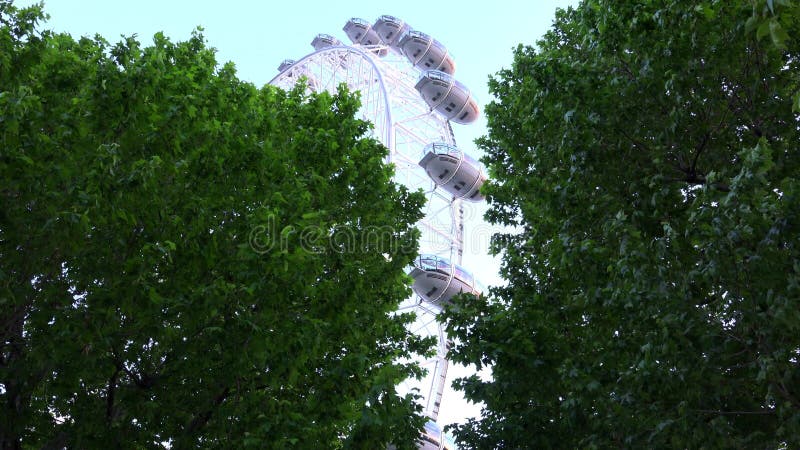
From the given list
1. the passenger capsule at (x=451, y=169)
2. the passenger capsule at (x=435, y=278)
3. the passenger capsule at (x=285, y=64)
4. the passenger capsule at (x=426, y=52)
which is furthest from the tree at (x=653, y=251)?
the passenger capsule at (x=285, y=64)

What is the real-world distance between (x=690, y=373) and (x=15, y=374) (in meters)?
7.27

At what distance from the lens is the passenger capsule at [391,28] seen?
134ft

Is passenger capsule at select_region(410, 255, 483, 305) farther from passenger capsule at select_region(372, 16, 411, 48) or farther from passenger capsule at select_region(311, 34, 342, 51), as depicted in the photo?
passenger capsule at select_region(311, 34, 342, 51)

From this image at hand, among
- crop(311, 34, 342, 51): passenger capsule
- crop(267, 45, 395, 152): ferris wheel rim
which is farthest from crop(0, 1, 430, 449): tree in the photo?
crop(311, 34, 342, 51): passenger capsule

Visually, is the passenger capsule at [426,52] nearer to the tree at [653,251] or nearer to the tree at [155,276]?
the tree at [653,251]

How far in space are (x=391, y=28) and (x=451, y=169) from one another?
12.6m

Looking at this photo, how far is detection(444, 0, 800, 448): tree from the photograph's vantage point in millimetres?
7473

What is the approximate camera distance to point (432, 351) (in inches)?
566

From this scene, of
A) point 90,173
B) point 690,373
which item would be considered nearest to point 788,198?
point 690,373

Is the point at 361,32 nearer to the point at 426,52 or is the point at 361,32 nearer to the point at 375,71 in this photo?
the point at 426,52

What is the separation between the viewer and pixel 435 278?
2895 centimetres

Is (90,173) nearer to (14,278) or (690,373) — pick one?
(14,278)

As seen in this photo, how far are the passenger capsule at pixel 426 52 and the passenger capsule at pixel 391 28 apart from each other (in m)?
1.63

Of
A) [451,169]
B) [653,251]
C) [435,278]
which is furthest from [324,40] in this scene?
[653,251]
